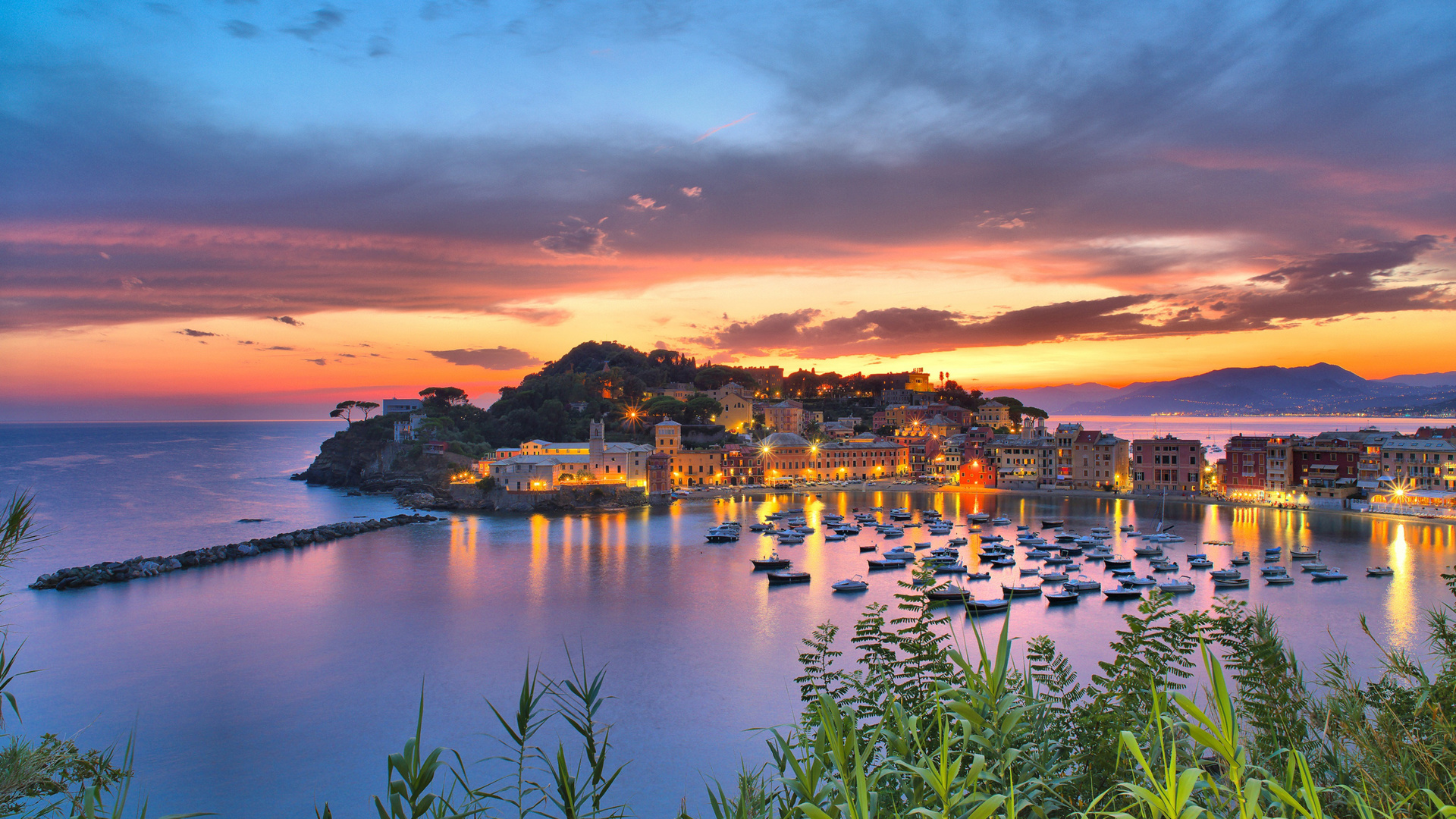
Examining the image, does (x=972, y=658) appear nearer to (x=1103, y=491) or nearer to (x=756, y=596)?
(x=756, y=596)

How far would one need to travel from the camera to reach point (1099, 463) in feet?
105

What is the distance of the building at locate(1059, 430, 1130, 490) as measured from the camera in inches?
1252

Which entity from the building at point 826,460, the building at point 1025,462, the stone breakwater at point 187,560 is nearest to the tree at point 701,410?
the building at point 826,460

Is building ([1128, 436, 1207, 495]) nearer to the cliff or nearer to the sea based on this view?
the sea

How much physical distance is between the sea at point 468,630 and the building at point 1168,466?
407 centimetres

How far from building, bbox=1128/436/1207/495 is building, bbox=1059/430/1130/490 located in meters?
0.80

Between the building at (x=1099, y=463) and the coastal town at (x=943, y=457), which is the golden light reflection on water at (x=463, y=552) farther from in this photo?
the building at (x=1099, y=463)

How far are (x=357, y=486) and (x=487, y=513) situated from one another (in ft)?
38.3

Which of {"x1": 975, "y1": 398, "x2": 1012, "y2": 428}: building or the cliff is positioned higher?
{"x1": 975, "y1": 398, "x2": 1012, "y2": 428}: building

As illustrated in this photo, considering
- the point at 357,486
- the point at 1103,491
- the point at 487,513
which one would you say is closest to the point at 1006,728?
the point at 487,513

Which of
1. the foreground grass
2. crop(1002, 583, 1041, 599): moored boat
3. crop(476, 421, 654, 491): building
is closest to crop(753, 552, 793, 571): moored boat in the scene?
crop(1002, 583, 1041, 599): moored boat

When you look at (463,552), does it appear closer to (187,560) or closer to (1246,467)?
(187,560)

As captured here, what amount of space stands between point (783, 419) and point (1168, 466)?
816 inches

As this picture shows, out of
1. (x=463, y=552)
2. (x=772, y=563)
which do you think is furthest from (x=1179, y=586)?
(x=463, y=552)
